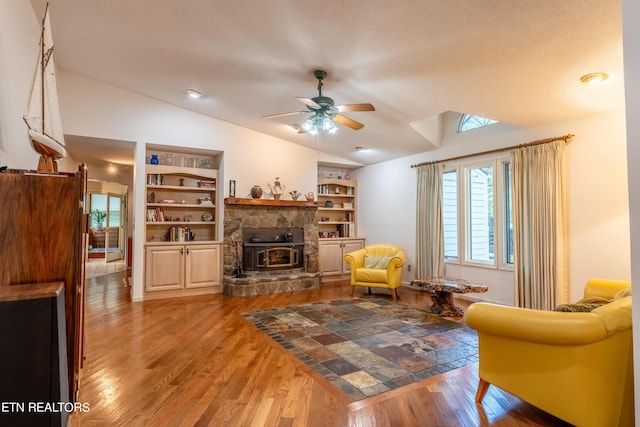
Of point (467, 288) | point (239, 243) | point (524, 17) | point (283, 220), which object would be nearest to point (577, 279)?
point (467, 288)

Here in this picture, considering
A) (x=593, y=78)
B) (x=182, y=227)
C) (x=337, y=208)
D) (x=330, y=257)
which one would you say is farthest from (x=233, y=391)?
(x=337, y=208)

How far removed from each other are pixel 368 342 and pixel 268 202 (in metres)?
3.39

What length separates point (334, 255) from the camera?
6910mm

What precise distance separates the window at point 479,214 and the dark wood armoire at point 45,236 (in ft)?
16.6

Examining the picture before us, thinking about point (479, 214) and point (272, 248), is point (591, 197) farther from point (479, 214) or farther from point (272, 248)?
point (272, 248)

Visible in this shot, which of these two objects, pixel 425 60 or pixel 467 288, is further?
pixel 467 288

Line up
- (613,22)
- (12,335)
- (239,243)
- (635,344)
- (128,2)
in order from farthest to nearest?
(239,243)
(128,2)
(613,22)
(635,344)
(12,335)

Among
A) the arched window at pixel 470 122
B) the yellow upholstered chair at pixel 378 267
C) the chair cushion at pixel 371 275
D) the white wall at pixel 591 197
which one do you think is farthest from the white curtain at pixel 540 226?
the chair cushion at pixel 371 275

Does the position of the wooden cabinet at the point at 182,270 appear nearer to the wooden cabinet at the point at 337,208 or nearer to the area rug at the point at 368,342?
the area rug at the point at 368,342

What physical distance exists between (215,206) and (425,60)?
436 cm

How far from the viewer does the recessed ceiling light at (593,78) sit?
299cm

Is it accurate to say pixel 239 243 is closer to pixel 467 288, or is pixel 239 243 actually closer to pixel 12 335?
pixel 467 288

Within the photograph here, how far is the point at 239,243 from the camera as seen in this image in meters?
5.79

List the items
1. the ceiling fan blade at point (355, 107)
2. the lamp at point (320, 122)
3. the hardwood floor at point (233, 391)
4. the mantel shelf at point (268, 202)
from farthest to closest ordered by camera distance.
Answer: the mantel shelf at point (268, 202), the lamp at point (320, 122), the ceiling fan blade at point (355, 107), the hardwood floor at point (233, 391)
